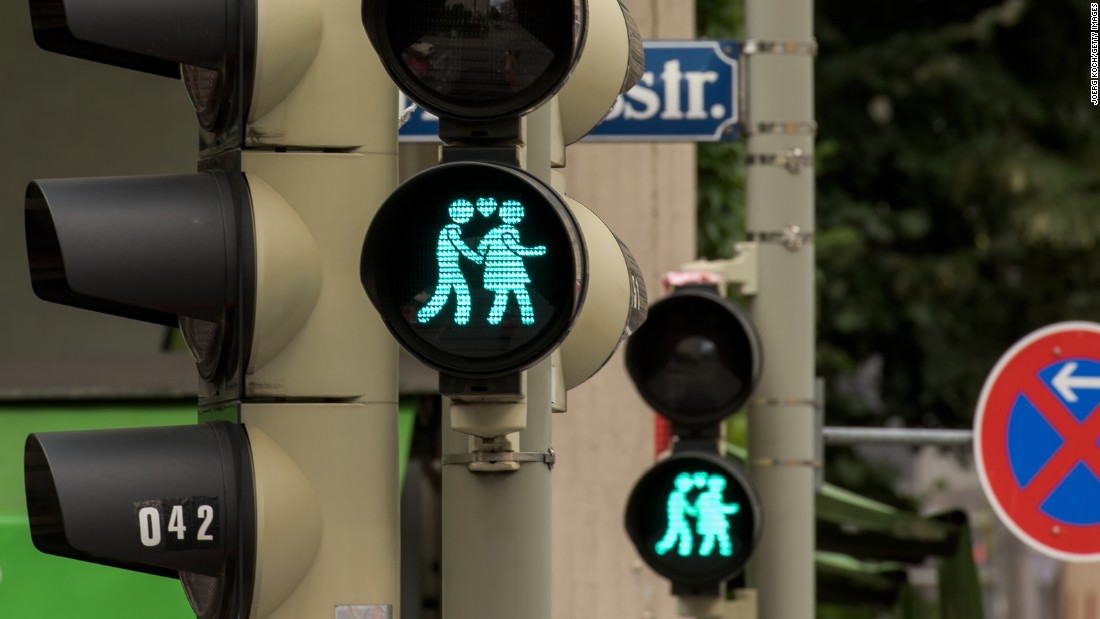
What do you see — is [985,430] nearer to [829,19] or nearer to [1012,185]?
[1012,185]

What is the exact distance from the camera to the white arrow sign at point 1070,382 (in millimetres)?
8031

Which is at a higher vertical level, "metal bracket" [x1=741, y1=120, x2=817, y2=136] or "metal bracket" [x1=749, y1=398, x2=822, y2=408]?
"metal bracket" [x1=741, y1=120, x2=817, y2=136]

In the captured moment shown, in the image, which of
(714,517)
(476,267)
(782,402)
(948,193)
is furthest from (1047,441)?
(948,193)

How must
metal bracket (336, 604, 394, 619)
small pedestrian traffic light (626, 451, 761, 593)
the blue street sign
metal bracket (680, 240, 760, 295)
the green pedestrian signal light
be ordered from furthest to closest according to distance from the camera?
1. the blue street sign
2. metal bracket (680, 240, 760, 295)
3. small pedestrian traffic light (626, 451, 761, 593)
4. metal bracket (336, 604, 394, 619)
5. the green pedestrian signal light

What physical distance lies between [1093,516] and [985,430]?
0.50 m

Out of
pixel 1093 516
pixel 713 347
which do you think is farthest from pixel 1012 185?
pixel 713 347

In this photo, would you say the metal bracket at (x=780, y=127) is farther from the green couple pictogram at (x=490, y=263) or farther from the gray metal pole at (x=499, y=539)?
the green couple pictogram at (x=490, y=263)

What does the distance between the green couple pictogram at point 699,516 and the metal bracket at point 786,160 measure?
1058 millimetres

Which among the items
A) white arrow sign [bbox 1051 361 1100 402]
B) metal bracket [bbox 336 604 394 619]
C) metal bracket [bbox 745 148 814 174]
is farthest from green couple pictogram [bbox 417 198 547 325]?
white arrow sign [bbox 1051 361 1100 402]

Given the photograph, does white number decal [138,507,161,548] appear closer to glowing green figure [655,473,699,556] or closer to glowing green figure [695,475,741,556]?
glowing green figure [695,475,741,556]

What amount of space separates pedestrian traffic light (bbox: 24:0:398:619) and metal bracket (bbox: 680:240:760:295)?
3.70 metres

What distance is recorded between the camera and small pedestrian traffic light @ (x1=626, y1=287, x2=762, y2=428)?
6.88 m

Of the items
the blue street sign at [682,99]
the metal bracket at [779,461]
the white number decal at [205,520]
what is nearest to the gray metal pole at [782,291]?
the metal bracket at [779,461]

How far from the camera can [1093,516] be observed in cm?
783
